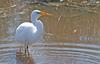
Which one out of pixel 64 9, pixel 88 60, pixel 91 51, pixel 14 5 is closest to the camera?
pixel 88 60

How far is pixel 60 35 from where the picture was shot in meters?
10.9

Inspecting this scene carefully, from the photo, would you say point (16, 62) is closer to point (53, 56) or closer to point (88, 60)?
point (53, 56)

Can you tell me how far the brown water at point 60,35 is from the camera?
28.2ft

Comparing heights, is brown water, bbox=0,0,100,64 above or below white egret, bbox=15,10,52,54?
below

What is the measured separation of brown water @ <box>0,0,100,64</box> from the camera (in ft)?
28.2

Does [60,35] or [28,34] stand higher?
[28,34]

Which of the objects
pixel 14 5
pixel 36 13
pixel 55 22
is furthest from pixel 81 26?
pixel 14 5

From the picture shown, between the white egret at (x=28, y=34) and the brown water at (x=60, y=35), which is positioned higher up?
the white egret at (x=28, y=34)

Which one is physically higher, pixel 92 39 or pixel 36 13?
pixel 36 13

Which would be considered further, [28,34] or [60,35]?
[60,35]

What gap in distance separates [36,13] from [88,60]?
93.9 inches

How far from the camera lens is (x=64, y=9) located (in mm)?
15797

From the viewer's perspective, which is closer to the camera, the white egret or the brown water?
the brown water

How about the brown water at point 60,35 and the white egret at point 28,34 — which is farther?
the white egret at point 28,34
